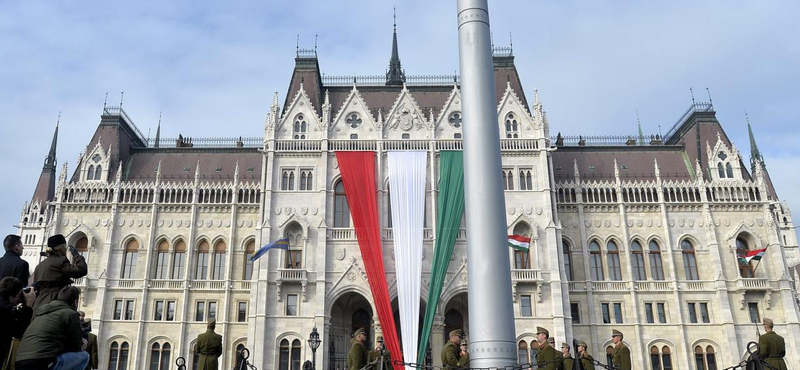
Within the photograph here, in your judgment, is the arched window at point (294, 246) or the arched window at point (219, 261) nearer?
the arched window at point (294, 246)

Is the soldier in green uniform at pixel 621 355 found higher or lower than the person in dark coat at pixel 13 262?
lower

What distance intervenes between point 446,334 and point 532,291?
235 inches

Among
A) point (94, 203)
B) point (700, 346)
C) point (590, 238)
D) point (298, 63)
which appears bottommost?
point (700, 346)

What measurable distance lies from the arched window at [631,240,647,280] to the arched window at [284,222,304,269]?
2169 centimetres

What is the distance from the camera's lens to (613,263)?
44500 millimetres

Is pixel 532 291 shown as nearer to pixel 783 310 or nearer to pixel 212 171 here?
pixel 783 310

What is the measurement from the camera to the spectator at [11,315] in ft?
30.6

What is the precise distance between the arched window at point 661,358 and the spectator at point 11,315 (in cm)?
3930

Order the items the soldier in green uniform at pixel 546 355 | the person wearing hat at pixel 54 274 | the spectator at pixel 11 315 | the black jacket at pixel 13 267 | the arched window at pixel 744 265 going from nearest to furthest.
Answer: the spectator at pixel 11 315, the person wearing hat at pixel 54 274, the black jacket at pixel 13 267, the soldier in green uniform at pixel 546 355, the arched window at pixel 744 265

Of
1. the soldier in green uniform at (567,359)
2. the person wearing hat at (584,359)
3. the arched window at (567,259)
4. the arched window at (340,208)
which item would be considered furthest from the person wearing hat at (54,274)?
the arched window at (567,259)

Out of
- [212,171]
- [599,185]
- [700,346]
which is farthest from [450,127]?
[700,346]

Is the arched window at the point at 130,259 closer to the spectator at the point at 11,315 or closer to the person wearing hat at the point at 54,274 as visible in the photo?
the person wearing hat at the point at 54,274

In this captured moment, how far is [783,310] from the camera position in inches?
1670

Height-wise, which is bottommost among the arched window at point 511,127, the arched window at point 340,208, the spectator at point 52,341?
the spectator at point 52,341
